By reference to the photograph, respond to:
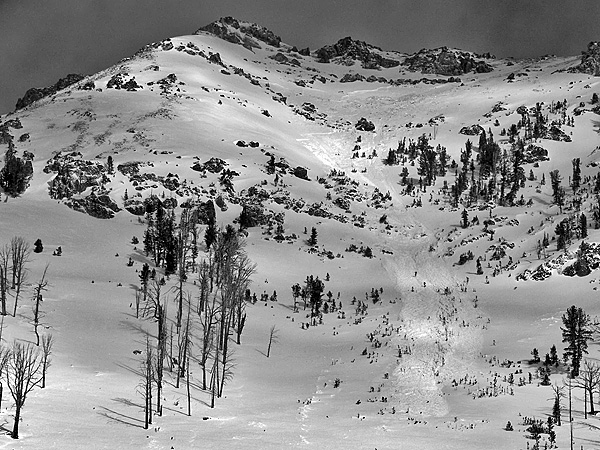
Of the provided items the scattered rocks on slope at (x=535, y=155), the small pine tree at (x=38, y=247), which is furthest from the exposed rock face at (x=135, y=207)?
the scattered rocks on slope at (x=535, y=155)

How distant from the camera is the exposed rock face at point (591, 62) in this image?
531 feet

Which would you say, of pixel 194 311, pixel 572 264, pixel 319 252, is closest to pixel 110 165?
pixel 319 252

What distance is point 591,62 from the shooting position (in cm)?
16512

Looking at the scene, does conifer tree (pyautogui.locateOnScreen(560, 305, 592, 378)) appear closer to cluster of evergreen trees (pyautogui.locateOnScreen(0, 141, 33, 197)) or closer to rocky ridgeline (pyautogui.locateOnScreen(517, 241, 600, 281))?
rocky ridgeline (pyautogui.locateOnScreen(517, 241, 600, 281))

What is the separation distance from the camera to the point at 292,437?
29.6m

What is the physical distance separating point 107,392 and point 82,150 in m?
77.7

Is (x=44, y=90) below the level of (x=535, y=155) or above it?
above

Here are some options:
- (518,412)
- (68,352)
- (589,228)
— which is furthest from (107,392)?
(589,228)

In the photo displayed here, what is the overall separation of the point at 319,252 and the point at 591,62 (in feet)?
440

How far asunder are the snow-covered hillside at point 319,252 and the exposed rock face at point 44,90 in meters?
26.3

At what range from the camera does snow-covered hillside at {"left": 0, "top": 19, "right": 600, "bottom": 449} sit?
33.5 metres

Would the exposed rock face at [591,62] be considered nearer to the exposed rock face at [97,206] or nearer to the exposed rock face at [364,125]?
the exposed rock face at [364,125]

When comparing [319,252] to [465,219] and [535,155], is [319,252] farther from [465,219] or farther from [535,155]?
[535,155]

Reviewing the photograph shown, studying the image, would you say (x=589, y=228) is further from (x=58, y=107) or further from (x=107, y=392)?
(x=58, y=107)
